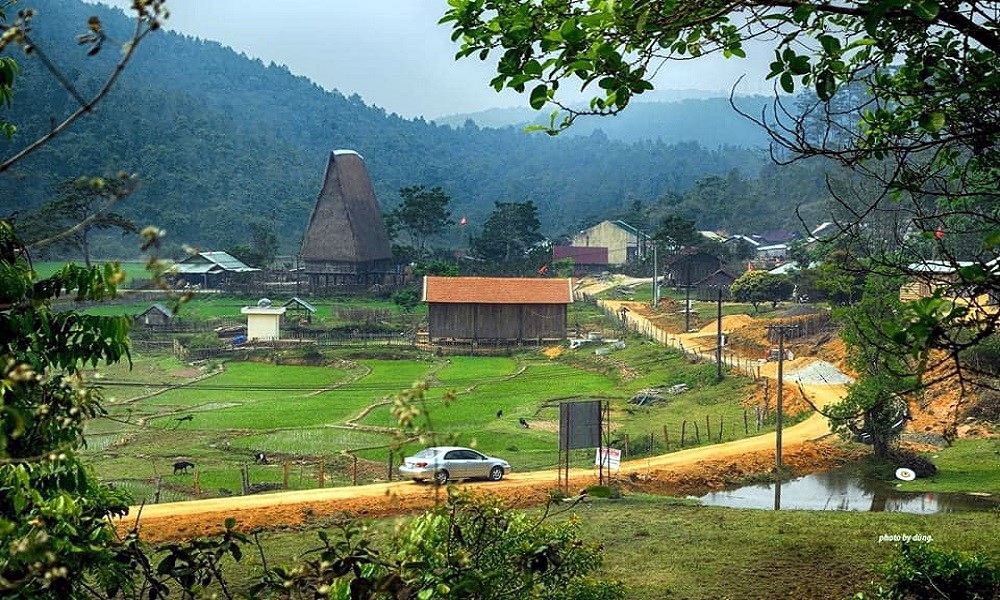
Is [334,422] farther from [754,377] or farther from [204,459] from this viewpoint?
[754,377]

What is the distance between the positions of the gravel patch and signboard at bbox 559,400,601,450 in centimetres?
1397

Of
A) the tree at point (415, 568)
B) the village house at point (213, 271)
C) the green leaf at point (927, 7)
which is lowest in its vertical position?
the tree at point (415, 568)

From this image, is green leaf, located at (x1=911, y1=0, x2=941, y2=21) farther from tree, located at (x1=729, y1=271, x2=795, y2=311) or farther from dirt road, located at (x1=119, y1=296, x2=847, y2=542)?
tree, located at (x1=729, y1=271, x2=795, y2=311)

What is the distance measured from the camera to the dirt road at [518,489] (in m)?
15.8

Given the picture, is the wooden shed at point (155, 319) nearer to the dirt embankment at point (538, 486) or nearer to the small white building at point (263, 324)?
the small white building at point (263, 324)

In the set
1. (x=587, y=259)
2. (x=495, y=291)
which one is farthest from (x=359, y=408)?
(x=587, y=259)

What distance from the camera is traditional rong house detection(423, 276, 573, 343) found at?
143ft

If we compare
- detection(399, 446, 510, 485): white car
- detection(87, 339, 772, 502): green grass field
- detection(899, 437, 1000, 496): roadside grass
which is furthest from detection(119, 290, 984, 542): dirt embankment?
detection(899, 437, 1000, 496): roadside grass

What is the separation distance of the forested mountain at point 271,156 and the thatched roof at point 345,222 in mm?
11863

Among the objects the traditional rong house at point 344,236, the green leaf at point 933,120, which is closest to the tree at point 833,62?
the green leaf at point 933,120

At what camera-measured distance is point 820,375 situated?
30.7 metres

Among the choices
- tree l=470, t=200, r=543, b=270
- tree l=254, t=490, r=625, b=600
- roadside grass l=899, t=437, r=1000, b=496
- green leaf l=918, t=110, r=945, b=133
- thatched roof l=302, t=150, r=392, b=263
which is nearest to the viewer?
tree l=254, t=490, r=625, b=600

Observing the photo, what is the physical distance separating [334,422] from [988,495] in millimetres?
15905

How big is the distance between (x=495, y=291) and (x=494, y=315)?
3.72 ft
